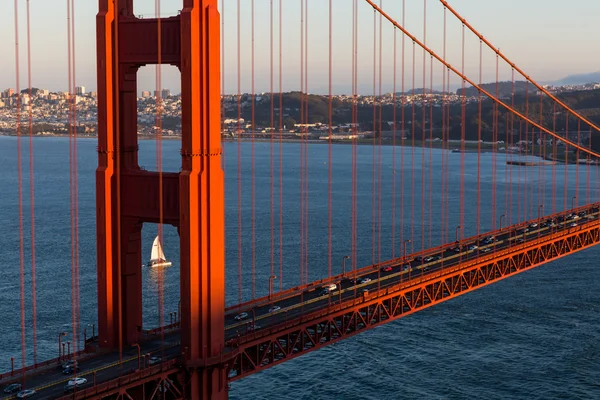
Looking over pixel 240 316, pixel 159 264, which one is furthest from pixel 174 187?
pixel 159 264

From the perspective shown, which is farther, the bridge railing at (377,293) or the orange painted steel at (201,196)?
the bridge railing at (377,293)

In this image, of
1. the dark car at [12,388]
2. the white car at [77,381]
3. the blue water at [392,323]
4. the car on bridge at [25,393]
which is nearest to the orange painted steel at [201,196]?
the white car at [77,381]

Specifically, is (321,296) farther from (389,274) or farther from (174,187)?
(174,187)

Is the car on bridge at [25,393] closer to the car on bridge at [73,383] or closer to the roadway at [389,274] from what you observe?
the car on bridge at [73,383]

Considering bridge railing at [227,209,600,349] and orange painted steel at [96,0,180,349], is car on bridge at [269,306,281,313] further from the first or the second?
orange painted steel at [96,0,180,349]

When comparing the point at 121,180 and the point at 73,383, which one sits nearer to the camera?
the point at 73,383

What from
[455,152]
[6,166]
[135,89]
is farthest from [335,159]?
[135,89]

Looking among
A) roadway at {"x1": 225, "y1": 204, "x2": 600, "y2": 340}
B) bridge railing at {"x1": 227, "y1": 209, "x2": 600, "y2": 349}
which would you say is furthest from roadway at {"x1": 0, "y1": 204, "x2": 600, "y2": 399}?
bridge railing at {"x1": 227, "y1": 209, "x2": 600, "y2": 349}
